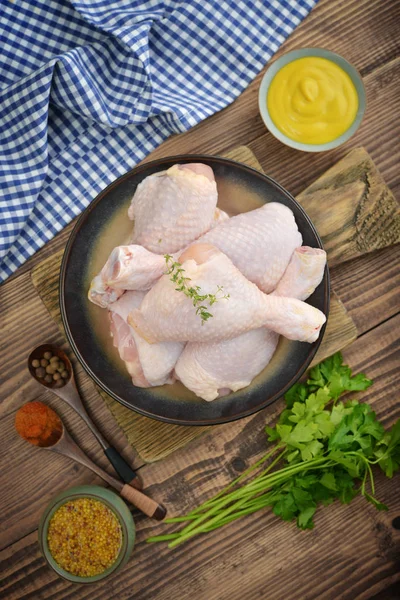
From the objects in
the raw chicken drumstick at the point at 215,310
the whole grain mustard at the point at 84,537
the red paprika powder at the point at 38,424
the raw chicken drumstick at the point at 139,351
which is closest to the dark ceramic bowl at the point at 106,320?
the raw chicken drumstick at the point at 139,351

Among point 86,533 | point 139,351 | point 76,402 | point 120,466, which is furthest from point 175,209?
point 86,533

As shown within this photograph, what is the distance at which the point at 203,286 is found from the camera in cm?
126

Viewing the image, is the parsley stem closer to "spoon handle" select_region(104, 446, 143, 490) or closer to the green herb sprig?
"spoon handle" select_region(104, 446, 143, 490)

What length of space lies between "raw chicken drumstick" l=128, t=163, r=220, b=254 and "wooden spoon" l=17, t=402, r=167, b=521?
2.08 feet

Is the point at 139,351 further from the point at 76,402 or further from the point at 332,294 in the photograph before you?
the point at 332,294

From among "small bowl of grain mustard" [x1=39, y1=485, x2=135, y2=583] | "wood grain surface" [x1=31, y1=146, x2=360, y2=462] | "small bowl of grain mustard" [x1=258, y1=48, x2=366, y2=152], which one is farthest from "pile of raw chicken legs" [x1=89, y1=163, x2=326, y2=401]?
"small bowl of grain mustard" [x1=39, y1=485, x2=135, y2=583]

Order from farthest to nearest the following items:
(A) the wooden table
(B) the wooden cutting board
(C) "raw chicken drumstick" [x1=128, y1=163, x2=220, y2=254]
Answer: (A) the wooden table, (B) the wooden cutting board, (C) "raw chicken drumstick" [x1=128, y1=163, x2=220, y2=254]

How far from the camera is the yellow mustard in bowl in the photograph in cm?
155

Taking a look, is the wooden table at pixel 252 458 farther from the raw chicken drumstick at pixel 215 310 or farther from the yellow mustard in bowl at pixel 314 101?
the raw chicken drumstick at pixel 215 310

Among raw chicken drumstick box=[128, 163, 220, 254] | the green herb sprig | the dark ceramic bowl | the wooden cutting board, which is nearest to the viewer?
the green herb sprig

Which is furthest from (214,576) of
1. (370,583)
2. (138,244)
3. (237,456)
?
(138,244)

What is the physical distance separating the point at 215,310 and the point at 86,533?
2.60 ft

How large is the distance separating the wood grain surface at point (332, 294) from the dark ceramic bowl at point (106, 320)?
0.12 meters

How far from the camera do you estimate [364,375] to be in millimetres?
1622
